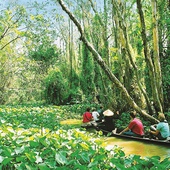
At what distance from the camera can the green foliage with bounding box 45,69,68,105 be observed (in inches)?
1001

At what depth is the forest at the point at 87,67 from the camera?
34.2ft

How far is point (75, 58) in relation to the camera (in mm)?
30141

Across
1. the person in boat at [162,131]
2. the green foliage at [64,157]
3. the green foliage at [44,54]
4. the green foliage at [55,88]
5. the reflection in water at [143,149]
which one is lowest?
the reflection in water at [143,149]

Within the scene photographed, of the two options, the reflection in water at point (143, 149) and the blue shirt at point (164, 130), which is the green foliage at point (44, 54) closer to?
the reflection in water at point (143, 149)

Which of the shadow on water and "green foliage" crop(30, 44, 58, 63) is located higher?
"green foliage" crop(30, 44, 58, 63)

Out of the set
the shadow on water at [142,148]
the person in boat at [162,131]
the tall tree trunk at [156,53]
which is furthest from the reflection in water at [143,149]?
the tall tree trunk at [156,53]

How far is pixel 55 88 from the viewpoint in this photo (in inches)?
1004

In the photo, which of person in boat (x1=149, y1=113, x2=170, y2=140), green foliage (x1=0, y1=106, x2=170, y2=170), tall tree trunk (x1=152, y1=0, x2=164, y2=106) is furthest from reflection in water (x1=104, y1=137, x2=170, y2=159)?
green foliage (x1=0, y1=106, x2=170, y2=170)

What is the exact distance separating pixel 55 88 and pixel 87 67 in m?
3.42

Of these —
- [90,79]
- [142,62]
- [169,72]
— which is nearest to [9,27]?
[90,79]

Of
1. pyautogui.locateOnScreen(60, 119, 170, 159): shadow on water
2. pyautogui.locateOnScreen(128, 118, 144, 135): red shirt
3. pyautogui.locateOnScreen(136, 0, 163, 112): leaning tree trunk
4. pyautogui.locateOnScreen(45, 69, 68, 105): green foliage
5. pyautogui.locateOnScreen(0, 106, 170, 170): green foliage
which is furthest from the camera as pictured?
pyautogui.locateOnScreen(45, 69, 68, 105): green foliage

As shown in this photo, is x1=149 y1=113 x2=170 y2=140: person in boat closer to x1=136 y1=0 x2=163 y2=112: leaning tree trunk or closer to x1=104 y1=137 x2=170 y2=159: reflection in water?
x1=104 y1=137 x2=170 y2=159: reflection in water

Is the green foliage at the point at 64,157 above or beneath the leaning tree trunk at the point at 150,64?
beneath

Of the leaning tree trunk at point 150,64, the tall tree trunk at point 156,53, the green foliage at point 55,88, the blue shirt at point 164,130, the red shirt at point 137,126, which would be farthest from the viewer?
the green foliage at point 55,88
